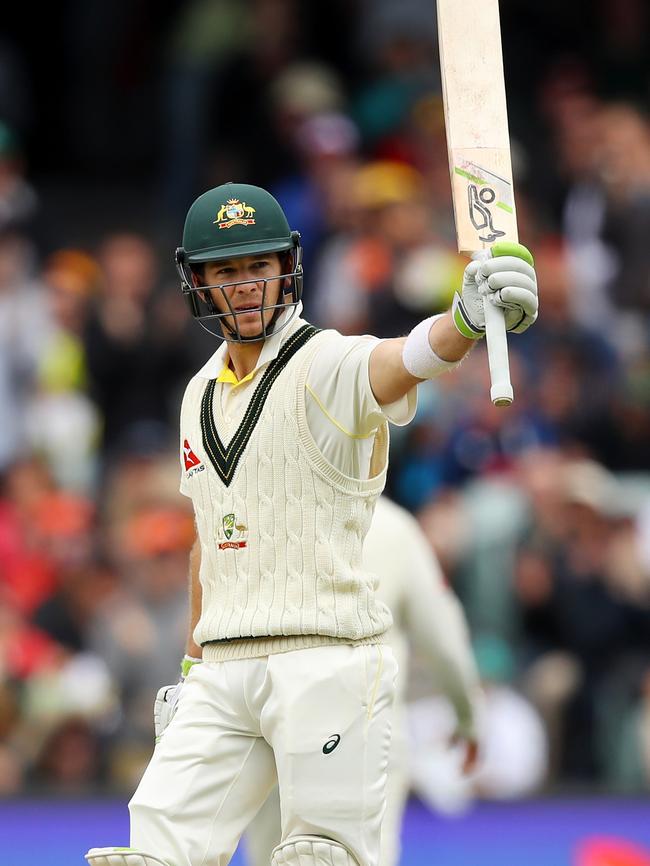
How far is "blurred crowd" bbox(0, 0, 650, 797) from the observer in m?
8.51

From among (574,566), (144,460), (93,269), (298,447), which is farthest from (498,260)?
(93,269)

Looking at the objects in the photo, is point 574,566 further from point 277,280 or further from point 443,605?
point 277,280

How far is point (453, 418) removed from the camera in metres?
9.36

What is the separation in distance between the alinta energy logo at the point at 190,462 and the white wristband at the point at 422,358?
0.73 meters

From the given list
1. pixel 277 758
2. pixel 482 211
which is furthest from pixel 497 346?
pixel 277 758

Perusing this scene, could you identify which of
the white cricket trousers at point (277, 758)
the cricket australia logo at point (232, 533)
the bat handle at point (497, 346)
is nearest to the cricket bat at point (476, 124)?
the bat handle at point (497, 346)

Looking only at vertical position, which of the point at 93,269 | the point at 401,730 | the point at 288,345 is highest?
the point at 93,269

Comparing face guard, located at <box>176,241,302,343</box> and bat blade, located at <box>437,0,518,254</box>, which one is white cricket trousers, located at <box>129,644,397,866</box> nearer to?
face guard, located at <box>176,241,302,343</box>

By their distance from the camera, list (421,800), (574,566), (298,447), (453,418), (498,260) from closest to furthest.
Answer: (498,260), (298,447), (421,800), (574,566), (453,418)

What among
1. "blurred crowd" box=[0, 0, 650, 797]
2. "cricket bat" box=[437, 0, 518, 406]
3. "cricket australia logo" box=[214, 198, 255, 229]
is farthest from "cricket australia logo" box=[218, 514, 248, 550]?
"blurred crowd" box=[0, 0, 650, 797]

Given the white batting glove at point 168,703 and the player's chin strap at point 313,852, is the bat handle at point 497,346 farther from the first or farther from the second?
the white batting glove at point 168,703

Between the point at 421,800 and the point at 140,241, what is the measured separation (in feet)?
16.7

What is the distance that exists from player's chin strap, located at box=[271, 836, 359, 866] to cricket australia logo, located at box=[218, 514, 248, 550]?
0.73 metres

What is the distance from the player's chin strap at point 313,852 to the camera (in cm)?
451
